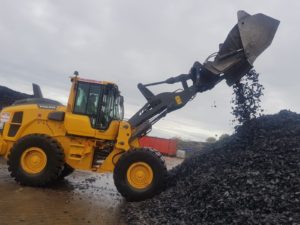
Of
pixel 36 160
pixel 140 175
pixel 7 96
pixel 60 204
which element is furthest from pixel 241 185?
pixel 7 96

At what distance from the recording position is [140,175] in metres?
11.9

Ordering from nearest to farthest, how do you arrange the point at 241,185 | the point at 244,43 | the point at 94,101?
the point at 241,185 → the point at 244,43 → the point at 94,101

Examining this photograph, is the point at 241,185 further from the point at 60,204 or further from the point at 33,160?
the point at 33,160

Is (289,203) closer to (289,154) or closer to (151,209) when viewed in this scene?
(289,154)

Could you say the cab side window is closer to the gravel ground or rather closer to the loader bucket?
the gravel ground

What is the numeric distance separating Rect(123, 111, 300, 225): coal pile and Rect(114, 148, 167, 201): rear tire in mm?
359

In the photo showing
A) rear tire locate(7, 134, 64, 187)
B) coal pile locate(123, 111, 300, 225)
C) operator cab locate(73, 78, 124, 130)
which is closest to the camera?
coal pile locate(123, 111, 300, 225)

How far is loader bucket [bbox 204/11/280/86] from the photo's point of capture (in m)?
12.5

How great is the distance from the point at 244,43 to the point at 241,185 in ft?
15.2

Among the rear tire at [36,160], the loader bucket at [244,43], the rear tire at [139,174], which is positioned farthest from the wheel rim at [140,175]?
the loader bucket at [244,43]

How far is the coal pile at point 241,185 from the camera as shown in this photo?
27.4 ft

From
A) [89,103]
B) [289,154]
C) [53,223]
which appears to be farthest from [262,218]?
[89,103]

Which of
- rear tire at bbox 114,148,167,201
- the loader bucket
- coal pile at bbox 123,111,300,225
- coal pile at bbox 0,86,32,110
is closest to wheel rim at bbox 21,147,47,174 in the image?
rear tire at bbox 114,148,167,201

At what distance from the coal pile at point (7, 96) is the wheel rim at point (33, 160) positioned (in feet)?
36.1
